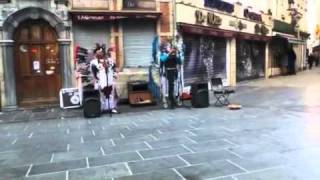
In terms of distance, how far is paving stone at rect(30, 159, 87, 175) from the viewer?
566 centimetres

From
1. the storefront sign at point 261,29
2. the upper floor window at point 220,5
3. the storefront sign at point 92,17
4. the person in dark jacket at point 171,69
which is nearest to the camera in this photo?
the person in dark jacket at point 171,69

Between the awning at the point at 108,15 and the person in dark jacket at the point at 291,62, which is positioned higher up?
the awning at the point at 108,15

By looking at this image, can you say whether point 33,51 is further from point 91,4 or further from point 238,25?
point 238,25

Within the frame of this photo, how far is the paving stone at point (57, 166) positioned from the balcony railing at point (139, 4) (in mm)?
7923

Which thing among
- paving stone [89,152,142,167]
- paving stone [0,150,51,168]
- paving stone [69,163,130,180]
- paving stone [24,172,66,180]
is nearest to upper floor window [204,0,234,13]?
paving stone [89,152,142,167]

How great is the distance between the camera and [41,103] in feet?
41.1

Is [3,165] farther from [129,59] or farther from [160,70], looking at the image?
[129,59]

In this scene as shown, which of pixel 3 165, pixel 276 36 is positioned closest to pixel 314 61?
pixel 276 36

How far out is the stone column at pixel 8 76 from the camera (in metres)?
11.9

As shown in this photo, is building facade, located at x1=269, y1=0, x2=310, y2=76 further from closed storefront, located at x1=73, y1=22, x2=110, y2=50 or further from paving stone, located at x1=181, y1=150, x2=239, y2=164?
paving stone, located at x1=181, y1=150, x2=239, y2=164

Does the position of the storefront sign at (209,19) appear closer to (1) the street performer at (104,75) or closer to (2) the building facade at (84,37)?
(2) the building facade at (84,37)

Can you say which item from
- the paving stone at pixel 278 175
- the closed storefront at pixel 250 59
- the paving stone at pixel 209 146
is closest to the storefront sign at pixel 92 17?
the paving stone at pixel 209 146

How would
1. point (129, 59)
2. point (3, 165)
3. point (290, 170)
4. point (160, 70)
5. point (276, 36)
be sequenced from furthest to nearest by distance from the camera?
point (276, 36)
point (129, 59)
point (160, 70)
point (3, 165)
point (290, 170)

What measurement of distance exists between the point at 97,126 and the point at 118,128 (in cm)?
62
